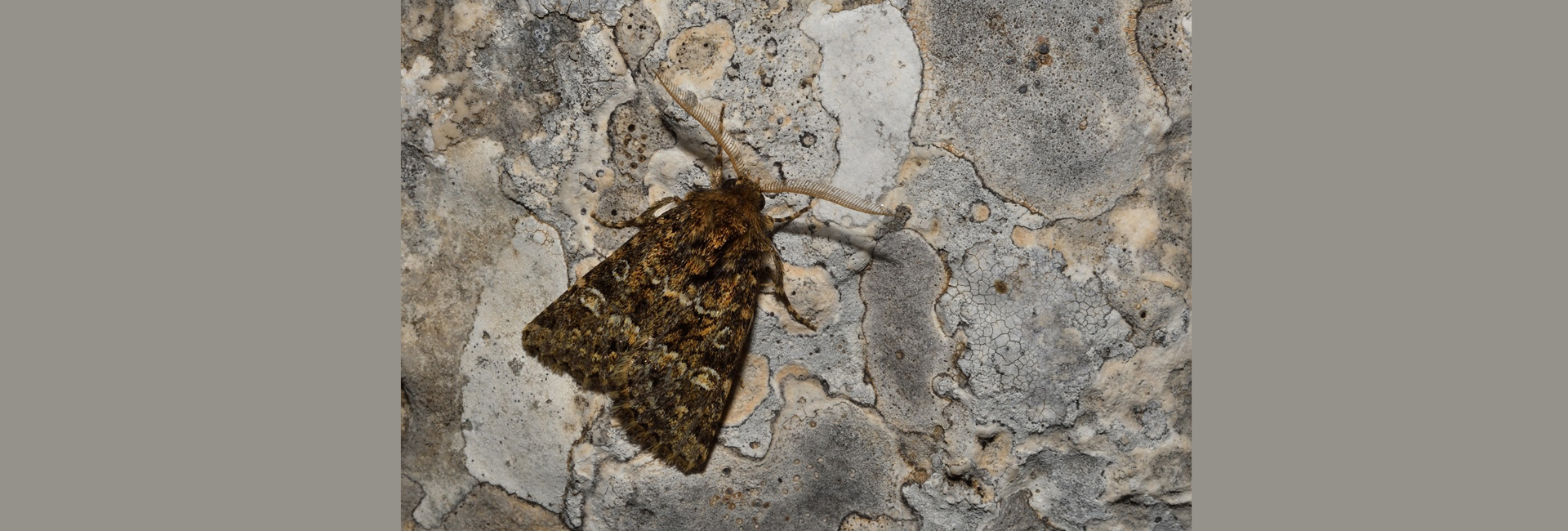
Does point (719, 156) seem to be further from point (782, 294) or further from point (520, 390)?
point (520, 390)

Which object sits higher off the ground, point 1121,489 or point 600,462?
point 1121,489

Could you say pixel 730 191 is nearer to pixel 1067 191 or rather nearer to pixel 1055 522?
pixel 1067 191

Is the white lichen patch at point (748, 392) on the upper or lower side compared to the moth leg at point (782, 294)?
lower

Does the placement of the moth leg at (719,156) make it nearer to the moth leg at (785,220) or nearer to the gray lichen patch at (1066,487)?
the moth leg at (785,220)

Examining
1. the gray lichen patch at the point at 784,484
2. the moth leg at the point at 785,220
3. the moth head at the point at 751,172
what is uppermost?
the moth head at the point at 751,172

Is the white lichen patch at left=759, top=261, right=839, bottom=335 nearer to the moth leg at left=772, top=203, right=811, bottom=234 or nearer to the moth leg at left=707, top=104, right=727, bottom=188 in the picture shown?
the moth leg at left=772, top=203, right=811, bottom=234

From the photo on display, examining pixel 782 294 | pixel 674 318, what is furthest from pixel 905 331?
pixel 674 318

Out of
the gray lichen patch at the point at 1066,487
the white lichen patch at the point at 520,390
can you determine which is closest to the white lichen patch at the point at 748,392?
the white lichen patch at the point at 520,390

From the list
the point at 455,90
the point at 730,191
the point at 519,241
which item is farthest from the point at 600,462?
the point at 455,90
